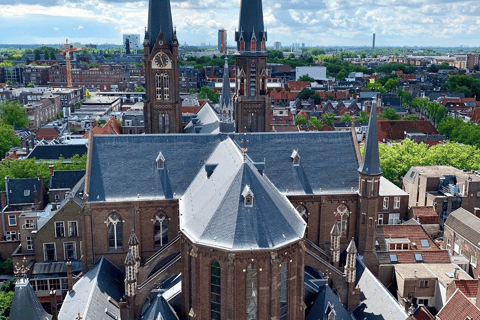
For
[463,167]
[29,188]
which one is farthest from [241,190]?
[463,167]

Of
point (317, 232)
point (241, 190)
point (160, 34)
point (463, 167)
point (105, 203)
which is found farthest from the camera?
point (463, 167)

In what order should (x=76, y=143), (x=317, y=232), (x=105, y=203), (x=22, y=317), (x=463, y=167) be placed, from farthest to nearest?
(x=76, y=143) → (x=463, y=167) → (x=317, y=232) → (x=105, y=203) → (x=22, y=317)

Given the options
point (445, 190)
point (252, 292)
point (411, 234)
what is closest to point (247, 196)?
A: point (252, 292)

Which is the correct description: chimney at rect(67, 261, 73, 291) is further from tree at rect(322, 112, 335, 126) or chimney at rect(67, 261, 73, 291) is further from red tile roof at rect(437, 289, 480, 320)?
tree at rect(322, 112, 335, 126)

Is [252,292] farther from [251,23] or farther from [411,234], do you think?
[251,23]

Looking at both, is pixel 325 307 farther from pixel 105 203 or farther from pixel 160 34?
pixel 160 34
